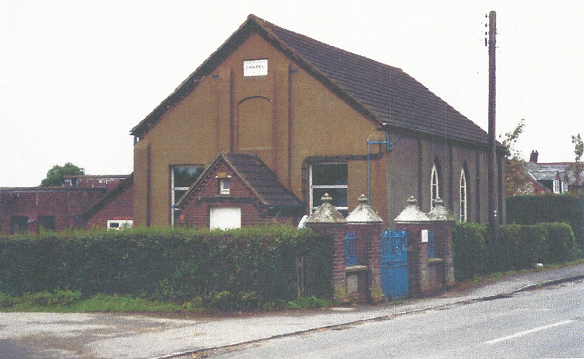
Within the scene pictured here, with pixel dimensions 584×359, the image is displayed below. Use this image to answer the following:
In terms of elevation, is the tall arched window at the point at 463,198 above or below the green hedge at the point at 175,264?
above

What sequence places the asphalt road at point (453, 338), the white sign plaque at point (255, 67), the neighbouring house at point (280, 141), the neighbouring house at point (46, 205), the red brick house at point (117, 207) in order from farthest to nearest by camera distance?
the neighbouring house at point (46, 205) → the red brick house at point (117, 207) → the white sign plaque at point (255, 67) → the neighbouring house at point (280, 141) → the asphalt road at point (453, 338)

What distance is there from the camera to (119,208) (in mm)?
35531

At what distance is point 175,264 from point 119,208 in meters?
18.1

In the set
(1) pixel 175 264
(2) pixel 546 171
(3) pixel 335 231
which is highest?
(2) pixel 546 171

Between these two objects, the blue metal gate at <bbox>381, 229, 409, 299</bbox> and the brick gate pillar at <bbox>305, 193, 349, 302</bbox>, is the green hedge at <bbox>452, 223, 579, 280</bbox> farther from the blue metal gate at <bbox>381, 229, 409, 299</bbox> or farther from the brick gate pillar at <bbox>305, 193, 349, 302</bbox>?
the brick gate pillar at <bbox>305, 193, 349, 302</bbox>

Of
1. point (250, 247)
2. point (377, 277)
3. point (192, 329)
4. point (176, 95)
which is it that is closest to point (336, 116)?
point (176, 95)

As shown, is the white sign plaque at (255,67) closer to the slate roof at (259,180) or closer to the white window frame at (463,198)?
the slate roof at (259,180)

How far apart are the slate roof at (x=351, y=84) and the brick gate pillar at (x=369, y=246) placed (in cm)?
831

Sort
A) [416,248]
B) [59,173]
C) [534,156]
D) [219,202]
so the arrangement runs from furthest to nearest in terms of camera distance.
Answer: [534,156]
[59,173]
[219,202]
[416,248]

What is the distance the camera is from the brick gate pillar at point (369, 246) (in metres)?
19.6

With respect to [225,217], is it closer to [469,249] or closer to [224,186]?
[224,186]

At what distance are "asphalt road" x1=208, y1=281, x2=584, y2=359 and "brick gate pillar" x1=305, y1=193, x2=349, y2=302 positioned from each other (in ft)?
6.88

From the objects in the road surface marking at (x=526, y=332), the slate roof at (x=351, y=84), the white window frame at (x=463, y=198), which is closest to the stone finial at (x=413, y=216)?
the slate roof at (x=351, y=84)

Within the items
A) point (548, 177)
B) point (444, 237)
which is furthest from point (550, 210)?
point (548, 177)
